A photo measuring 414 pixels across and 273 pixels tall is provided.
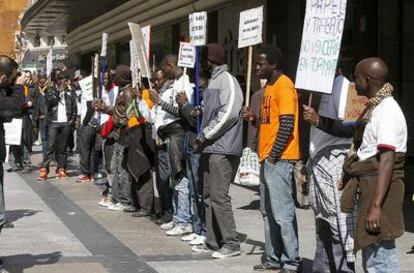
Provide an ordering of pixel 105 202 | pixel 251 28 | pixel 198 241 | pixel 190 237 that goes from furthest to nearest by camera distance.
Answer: pixel 105 202
pixel 190 237
pixel 198 241
pixel 251 28

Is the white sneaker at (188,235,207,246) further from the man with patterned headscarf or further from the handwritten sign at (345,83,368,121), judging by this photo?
the man with patterned headscarf

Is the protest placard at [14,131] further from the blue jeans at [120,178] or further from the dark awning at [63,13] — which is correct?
the dark awning at [63,13]

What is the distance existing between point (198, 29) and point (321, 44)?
2.75 metres

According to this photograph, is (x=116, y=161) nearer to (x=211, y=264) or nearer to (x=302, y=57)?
(x=211, y=264)

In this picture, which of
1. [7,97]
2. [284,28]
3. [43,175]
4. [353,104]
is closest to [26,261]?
[7,97]

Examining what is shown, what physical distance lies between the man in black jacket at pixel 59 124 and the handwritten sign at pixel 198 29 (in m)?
6.52

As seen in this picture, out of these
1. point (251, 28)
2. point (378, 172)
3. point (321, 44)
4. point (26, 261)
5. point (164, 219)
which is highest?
point (251, 28)

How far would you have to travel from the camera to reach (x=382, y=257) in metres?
4.55

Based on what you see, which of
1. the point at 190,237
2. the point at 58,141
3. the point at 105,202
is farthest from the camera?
the point at 58,141

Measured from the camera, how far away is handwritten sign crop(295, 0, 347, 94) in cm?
554

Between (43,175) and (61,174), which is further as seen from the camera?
(61,174)

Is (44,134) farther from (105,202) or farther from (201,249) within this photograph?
(201,249)

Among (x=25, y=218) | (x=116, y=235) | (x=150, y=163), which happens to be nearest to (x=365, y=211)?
(x=116, y=235)

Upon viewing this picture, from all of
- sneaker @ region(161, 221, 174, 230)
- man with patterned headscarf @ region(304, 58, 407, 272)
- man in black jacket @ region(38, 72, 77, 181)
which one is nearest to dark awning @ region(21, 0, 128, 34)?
man in black jacket @ region(38, 72, 77, 181)
